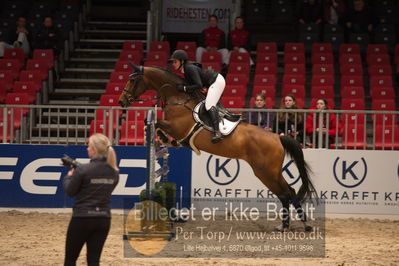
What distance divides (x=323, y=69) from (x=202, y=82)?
19.5 feet

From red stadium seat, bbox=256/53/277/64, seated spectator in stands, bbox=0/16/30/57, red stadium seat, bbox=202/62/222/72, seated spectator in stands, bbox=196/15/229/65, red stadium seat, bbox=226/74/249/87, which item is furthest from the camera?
seated spectator in stands, bbox=0/16/30/57

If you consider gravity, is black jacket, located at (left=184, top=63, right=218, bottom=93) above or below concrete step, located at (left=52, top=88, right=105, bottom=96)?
below

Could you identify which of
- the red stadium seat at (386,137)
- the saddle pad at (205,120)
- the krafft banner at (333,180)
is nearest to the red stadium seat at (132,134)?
the krafft banner at (333,180)

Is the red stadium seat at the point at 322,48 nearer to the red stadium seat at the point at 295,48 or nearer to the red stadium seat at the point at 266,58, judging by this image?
the red stadium seat at the point at 295,48

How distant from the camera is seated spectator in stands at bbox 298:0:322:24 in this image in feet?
56.7

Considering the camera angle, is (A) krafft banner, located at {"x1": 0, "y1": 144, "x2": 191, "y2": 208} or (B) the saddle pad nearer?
(B) the saddle pad

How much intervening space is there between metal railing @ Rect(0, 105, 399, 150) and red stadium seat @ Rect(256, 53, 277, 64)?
4.25m

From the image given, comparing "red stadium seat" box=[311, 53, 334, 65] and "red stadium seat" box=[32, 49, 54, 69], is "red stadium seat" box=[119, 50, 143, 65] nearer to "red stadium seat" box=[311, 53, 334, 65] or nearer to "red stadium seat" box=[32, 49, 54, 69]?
"red stadium seat" box=[32, 49, 54, 69]

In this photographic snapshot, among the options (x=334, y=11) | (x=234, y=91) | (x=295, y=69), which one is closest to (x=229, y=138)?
(x=234, y=91)

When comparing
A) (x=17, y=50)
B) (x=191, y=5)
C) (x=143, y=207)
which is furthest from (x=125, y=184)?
(x=191, y=5)

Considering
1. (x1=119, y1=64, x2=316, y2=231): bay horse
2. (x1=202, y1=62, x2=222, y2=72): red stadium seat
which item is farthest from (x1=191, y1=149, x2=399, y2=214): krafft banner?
(x1=202, y1=62, x2=222, y2=72): red stadium seat

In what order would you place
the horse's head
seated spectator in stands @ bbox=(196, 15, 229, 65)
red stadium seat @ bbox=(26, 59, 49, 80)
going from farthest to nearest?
seated spectator in stands @ bbox=(196, 15, 229, 65) < red stadium seat @ bbox=(26, 59, 49, 80) < the horse's head

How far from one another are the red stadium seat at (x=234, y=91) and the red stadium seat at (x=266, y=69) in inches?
53.1

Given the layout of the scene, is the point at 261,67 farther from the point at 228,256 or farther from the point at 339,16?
the point at 228,256
